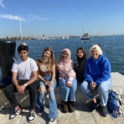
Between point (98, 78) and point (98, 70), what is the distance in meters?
0.18

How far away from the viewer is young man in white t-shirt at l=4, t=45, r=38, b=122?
3309 millimetres

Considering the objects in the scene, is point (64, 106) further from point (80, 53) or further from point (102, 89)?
point (80, 53)

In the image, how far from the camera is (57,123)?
3.08m

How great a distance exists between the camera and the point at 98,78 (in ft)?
11.7

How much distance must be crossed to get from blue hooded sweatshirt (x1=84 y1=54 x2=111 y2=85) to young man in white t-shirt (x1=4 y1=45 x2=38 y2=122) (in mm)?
1159

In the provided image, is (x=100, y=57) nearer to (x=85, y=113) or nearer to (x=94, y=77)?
(x=94, y=77)

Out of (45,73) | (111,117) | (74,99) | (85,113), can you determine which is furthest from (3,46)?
(111,117)

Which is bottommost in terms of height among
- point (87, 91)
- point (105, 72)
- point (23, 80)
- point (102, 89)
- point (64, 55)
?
point (87, 91)

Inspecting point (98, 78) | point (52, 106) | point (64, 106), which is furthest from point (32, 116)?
point (98, 78)

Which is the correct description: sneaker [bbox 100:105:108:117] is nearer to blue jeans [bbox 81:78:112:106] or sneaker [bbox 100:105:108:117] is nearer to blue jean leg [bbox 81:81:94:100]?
blue jeans [bbox 81:78:112:106]

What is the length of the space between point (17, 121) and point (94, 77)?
1.86m

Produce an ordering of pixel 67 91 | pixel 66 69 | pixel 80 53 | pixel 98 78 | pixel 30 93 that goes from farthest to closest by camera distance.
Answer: pixel 80 53, pixel 66 69, pixel 98 78, pixel 67 91, pixel 30 93

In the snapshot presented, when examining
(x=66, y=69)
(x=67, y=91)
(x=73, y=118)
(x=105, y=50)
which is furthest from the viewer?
(x=105, y=50)

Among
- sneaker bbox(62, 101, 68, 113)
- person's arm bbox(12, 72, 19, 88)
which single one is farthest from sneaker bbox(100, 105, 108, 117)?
person's arm bbox(12, 72, 19, 88)
